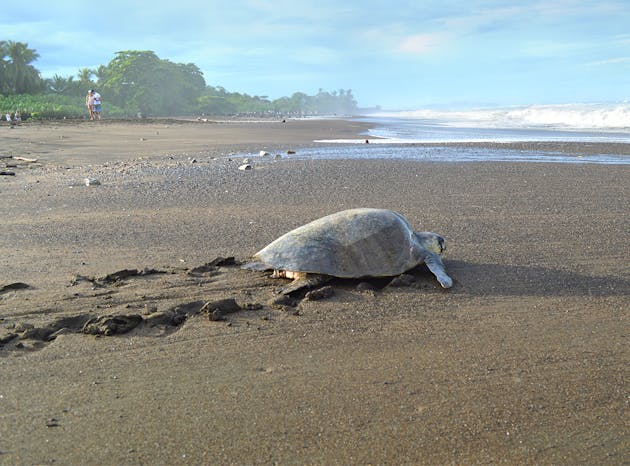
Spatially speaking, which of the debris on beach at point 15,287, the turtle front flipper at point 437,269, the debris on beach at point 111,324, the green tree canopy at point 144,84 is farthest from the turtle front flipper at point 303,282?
the green tree canopy at point 144,84

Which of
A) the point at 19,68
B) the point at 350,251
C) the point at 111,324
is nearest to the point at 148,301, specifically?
the point at 111,324

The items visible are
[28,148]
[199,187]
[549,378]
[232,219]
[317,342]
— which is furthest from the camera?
[28,148]

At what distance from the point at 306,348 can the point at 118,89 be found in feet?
163

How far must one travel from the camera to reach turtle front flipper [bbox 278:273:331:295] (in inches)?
138

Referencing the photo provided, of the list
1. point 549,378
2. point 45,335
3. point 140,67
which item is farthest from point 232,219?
point 140,67

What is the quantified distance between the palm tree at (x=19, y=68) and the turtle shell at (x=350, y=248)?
3739cm

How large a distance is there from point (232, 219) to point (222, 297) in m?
2.22

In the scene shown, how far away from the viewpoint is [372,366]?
2564mm

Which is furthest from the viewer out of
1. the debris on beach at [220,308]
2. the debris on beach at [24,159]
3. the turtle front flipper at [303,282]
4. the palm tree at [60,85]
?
the palm tree at [60,85]

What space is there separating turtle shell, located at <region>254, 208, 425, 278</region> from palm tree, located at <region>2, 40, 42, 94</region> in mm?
37392

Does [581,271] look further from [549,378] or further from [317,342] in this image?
[317,342]

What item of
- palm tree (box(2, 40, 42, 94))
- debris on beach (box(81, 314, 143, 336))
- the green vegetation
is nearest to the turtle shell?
debris on beach (box(81, 314, 143, 336))

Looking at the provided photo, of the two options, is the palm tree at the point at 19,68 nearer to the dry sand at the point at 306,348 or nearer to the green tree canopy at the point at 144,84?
the green tree canopy at the point at 144,84

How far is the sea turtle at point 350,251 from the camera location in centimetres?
367
